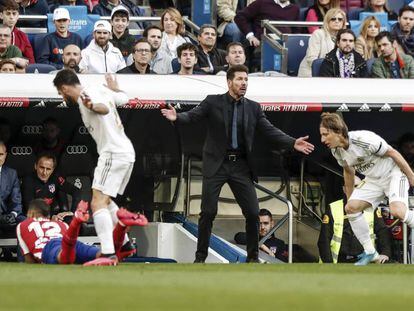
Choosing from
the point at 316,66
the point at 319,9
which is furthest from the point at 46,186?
the point at 319,9

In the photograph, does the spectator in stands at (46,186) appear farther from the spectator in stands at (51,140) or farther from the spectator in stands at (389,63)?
the spectator in stands at (389,63)

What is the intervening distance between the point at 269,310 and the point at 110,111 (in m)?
2.92

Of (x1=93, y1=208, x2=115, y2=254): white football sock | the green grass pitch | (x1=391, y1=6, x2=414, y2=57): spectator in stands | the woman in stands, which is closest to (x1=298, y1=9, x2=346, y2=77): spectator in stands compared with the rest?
(x1=391, y1=6, x2=414, y2=57): spectator in stands

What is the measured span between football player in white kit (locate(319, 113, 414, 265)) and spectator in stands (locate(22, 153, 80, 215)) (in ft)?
11.1

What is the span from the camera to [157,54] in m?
15.8

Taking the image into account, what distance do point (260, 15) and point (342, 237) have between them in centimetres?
394

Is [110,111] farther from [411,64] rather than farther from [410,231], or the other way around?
[411,64]

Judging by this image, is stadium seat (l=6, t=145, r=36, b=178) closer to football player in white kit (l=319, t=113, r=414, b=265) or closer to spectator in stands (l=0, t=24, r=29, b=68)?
spectator in stands (l=0, t=24, r=29, b=68)

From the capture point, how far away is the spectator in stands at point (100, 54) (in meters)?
15.0

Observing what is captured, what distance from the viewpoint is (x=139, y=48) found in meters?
14.8

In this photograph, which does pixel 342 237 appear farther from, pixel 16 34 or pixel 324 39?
pixel 16 34

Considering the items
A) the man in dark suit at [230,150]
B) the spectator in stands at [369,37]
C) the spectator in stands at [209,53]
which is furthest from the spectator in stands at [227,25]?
the man in dark suit at [230,150]

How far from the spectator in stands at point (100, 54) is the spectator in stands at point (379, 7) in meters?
4.22

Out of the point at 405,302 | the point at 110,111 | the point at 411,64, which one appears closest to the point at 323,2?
the point at 411,64
